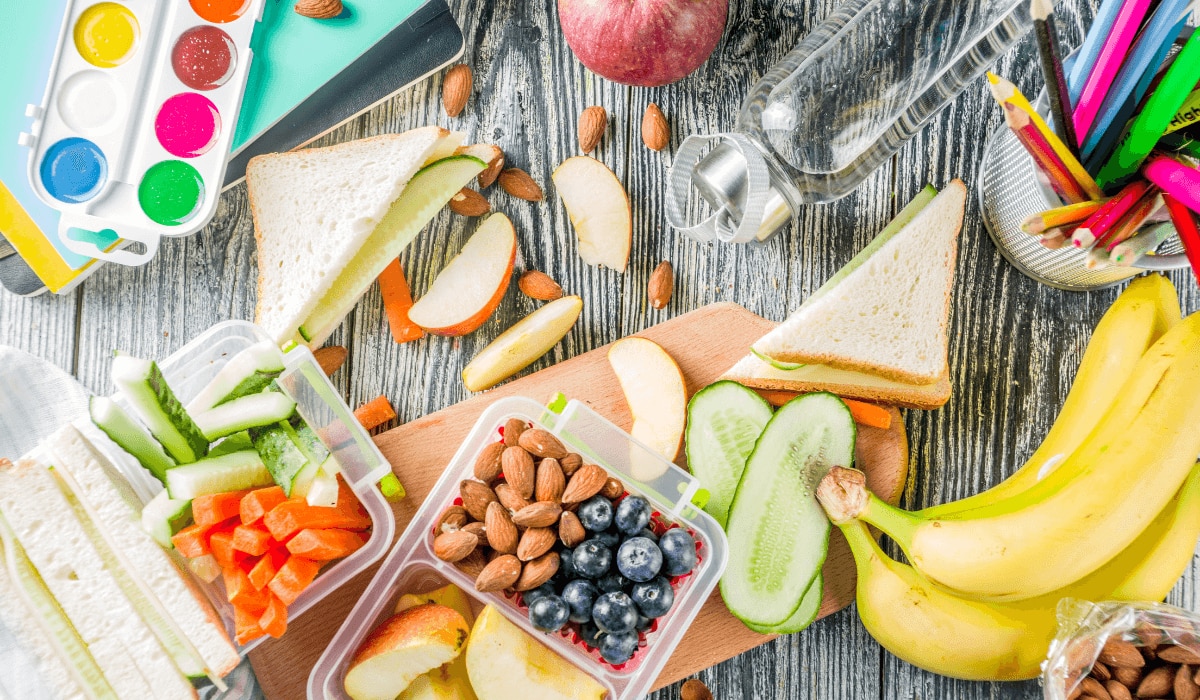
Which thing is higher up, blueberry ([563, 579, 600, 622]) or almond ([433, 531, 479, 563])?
almond ([433, 531, 479, 563])

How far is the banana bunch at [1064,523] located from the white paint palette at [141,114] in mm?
1025

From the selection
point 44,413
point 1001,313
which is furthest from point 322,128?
point 1001,313

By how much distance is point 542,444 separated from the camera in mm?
1022

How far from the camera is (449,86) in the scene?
122 centimetres

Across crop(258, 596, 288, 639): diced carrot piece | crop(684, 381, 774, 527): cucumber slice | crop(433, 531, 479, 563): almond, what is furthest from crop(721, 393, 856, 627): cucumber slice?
crop(258, 596, 288, 639): diced carrot piece

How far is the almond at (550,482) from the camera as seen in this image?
3.30 feet

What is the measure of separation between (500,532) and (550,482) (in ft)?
0.29

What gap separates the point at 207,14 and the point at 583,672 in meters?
1.09

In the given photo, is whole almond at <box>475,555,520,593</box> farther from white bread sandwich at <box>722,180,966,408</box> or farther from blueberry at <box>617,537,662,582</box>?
white bread sandwich at <box>722,180,966,408</box>

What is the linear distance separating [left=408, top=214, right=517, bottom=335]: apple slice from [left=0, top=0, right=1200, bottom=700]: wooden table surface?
0.04 metres

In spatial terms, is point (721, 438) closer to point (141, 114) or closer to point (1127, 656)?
point (1127, 656)

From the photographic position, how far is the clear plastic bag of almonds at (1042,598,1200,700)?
931 mm

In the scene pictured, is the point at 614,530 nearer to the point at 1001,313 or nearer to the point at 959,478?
the point at 959,478

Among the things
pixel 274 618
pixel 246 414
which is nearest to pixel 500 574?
pixel 274 618
